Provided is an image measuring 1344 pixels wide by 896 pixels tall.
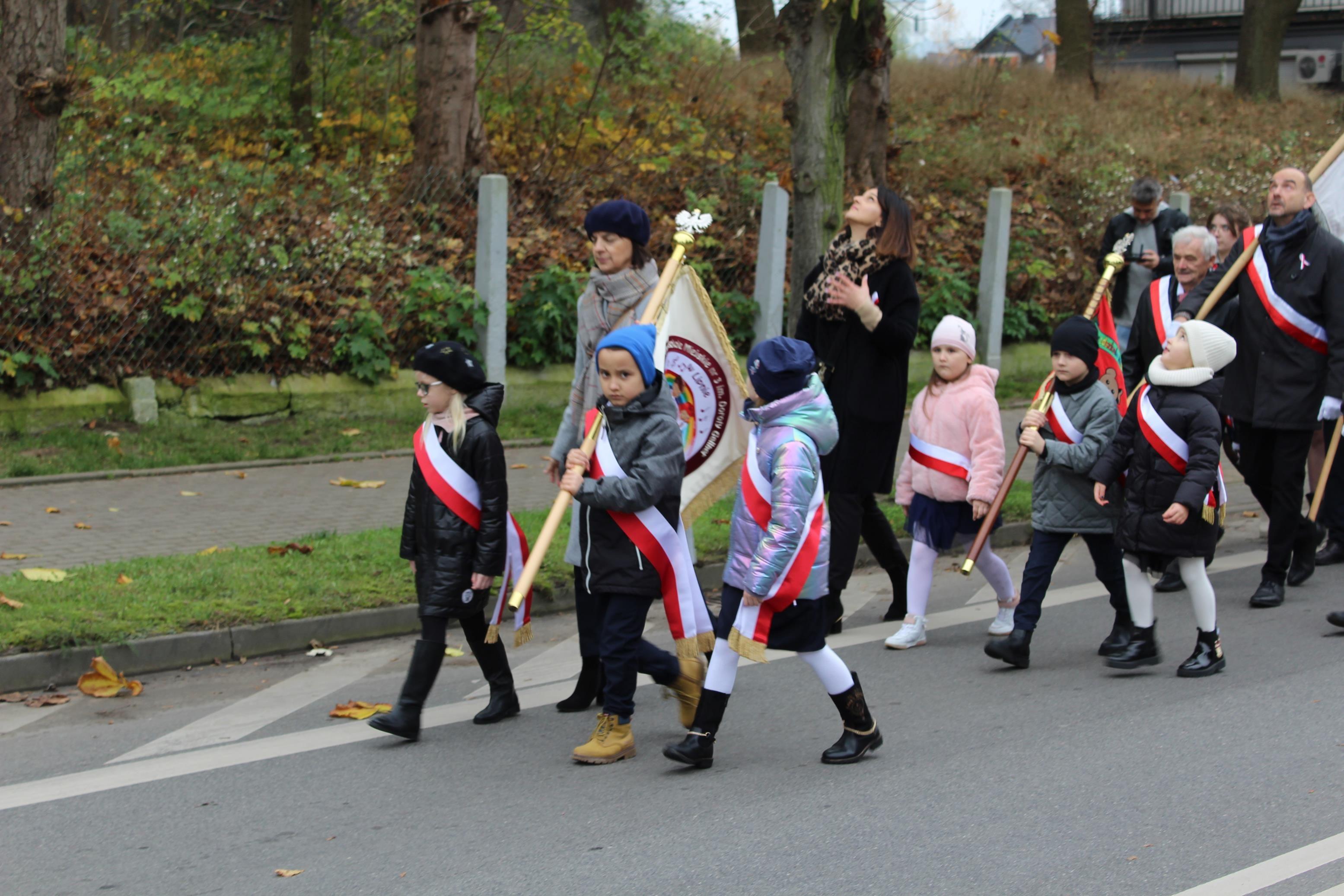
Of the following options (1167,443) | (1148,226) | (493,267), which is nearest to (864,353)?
(1167,443)

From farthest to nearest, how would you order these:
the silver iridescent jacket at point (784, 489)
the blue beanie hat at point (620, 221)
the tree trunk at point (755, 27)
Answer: the tree trunk at point (755, 27) → the blue beanie hat at point (620, 221) → the silver iridescent jacket at point (784, 489)

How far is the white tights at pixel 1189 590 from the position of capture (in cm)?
592

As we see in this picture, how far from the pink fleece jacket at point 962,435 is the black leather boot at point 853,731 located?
158cm

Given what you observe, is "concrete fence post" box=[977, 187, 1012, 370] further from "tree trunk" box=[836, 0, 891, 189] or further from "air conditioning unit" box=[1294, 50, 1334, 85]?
"air conditioning unit" box=[1294, 50, 1334, 85]

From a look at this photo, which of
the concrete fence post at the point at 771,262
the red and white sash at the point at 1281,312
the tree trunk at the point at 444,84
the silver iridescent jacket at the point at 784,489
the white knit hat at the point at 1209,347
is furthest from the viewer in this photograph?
the tree trunk at the point at 444,84

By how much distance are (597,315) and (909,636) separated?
2.11 metres

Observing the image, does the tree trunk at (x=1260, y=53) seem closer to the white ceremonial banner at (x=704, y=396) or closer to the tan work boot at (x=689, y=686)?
the white ceremonial banner at (x=704, y=396)

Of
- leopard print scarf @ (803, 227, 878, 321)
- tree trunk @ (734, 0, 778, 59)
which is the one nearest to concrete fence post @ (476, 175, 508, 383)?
leopard print scarf @ (803, 227, 878, 321)

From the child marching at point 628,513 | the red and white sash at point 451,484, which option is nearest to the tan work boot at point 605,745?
the child marching at point 628,513

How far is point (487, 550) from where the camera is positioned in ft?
16.7

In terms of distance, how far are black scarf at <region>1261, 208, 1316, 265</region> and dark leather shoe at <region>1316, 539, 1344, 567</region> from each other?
6.19ft

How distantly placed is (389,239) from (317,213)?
65 centimetres

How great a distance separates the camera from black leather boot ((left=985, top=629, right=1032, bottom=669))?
6.05 m

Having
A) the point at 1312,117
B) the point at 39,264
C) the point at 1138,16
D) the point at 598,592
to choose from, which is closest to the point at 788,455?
the point at 598,592
